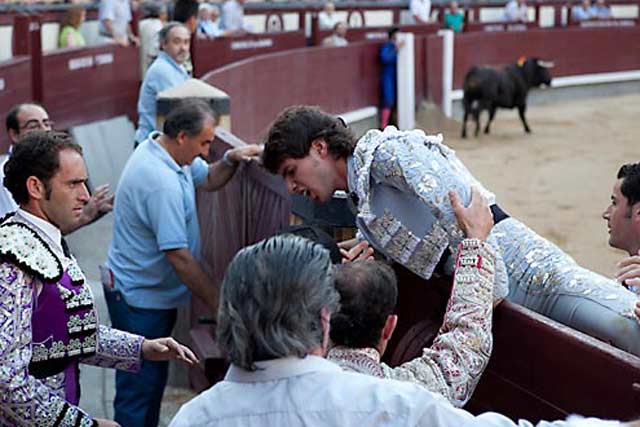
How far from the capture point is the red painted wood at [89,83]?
977 cm

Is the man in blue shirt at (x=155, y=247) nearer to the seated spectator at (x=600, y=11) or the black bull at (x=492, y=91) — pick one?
the black bull at (x=492, y=91)

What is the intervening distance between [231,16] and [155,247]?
10646mm

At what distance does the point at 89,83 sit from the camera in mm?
10453

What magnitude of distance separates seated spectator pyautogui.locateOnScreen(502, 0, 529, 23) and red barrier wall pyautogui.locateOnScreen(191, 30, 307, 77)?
5.89 meters

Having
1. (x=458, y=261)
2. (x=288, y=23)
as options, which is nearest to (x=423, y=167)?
(x=458, y=261)

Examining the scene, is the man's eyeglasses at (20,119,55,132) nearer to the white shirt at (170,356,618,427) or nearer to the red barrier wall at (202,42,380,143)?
the white shirt at (170,356,618,427)

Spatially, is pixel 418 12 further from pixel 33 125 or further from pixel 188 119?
pixel 188 119

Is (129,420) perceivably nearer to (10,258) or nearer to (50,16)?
(10,258)

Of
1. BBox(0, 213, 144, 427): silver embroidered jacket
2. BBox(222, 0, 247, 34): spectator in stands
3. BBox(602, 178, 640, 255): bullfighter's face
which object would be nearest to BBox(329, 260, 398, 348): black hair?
BBox(0, 213, 144, 427): silver embroidered jacket

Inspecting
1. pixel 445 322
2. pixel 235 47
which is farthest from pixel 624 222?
pixel 235 47

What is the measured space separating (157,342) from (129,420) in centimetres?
155

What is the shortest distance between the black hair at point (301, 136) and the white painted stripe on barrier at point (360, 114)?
39.3 feet

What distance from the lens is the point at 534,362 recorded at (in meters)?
2.52

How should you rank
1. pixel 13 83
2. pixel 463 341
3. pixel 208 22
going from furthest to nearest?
pixel 208 22
pixel 13 83
pixel 463 341
